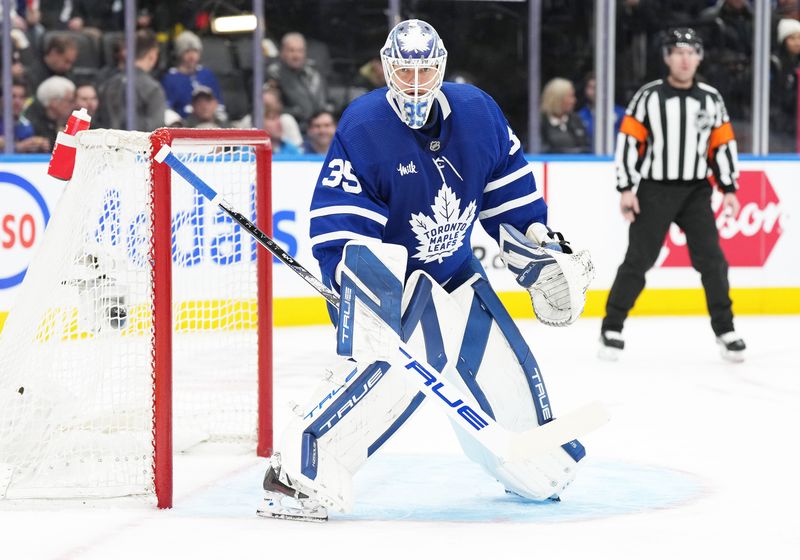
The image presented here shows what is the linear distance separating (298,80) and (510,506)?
13.9 ft

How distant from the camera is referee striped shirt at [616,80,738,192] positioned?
16.9 feet

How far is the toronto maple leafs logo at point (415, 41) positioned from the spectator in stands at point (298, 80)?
417 cm

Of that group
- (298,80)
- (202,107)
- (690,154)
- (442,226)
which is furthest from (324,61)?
(442,226)

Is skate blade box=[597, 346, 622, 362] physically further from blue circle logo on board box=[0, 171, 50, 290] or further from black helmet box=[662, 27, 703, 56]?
blue circle logo on board box=[0, 171, 50, 290]

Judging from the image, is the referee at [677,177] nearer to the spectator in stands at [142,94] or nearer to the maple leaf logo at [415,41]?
the spectator in stands at [142,94]

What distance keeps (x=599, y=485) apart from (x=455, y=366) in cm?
53

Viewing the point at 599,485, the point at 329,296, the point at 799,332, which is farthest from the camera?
the point at 799,332

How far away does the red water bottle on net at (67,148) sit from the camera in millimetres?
2953

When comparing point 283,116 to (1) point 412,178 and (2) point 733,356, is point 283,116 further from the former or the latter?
(1) point 412,178

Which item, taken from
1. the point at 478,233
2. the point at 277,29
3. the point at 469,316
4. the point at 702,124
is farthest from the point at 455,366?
the point at 277,29

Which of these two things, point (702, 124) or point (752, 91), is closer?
point (702, 124)

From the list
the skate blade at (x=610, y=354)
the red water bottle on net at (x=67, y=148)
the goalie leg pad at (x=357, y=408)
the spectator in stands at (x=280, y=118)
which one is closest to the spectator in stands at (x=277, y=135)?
the spectator in stands at (x=280, y=118)

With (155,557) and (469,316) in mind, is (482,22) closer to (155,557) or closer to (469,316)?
(469,316)

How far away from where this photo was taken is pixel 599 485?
3143 millimetres
